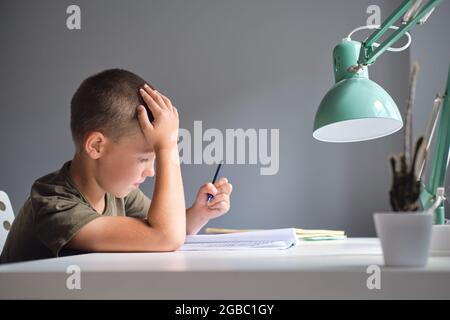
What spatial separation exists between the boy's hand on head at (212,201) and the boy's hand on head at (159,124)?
315 millimetres

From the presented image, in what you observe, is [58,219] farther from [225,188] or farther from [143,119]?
[225,188]

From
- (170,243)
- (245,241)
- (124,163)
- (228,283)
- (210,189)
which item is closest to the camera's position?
(228,283)

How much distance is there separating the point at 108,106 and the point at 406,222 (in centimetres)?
69

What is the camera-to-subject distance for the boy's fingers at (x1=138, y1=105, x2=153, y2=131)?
3.33 ft

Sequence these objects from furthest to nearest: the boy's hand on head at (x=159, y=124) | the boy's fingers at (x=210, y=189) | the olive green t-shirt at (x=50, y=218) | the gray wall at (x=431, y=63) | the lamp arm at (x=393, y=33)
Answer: the gray wall at (x=431, y=63)
the boy's fingers at (x=210, y=189)
the boy's hand on head at (x=159, y=124)
the olive green t-shirt at (x=50, y=218)
the lamp arm at (x=393, y=33)

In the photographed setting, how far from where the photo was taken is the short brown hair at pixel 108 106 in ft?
3.44

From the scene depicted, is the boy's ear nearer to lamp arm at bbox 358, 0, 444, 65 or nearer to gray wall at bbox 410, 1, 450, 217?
lamp arm at bbox 358, 0, 444, 65

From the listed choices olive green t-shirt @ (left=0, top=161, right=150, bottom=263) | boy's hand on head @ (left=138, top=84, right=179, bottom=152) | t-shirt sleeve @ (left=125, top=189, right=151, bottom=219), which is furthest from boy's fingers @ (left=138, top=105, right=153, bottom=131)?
t-shirt sleeve @ (left=125, top=189, right=151, bottom=219)

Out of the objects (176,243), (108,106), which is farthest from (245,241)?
(108,106)

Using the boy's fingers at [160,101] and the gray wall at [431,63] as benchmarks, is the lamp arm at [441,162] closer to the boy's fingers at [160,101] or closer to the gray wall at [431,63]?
the boy's fingers at [160,101]

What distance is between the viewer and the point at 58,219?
869 mm

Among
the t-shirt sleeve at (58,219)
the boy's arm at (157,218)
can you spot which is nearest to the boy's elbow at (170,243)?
the boy's arm at (157,218)

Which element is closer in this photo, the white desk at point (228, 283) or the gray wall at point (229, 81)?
the white desk at point (228, 283)

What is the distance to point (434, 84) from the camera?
2.18 metres
